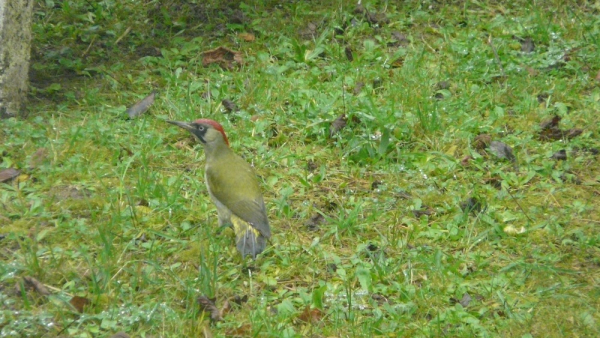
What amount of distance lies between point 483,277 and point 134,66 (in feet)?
12.9

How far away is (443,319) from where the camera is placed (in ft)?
17.5

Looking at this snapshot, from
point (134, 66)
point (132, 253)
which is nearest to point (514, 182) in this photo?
point (132, 253)

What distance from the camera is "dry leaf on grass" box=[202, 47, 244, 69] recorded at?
8.31 meters

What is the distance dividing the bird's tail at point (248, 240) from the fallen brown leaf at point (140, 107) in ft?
6.49

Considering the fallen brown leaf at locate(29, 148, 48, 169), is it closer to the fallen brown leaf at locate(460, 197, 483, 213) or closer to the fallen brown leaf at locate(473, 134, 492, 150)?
the fallen brown leaf at locate(460, 197, 483, 213)

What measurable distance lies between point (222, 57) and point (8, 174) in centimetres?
243

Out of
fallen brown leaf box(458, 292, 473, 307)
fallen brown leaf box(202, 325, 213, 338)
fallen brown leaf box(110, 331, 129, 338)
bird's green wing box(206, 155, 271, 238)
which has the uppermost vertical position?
bird's green wing box(206, 155, 271, 238)

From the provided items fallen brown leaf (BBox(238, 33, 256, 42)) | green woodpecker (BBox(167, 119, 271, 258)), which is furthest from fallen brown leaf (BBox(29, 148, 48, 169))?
fallen brown leaf (BBox(238, 33, 256, 42))

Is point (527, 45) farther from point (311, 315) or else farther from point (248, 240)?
point (311, 315)

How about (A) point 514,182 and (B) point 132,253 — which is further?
(A) point 514,182

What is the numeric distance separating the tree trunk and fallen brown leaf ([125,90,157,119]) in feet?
2.73

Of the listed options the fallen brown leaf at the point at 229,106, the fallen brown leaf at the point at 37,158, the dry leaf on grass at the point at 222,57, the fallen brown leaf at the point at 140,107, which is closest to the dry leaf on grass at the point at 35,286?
the fallen brown leaf at the point at 37,158

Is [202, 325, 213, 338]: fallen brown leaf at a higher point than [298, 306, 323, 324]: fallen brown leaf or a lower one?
higher

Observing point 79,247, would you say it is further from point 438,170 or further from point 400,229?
point 438,170
